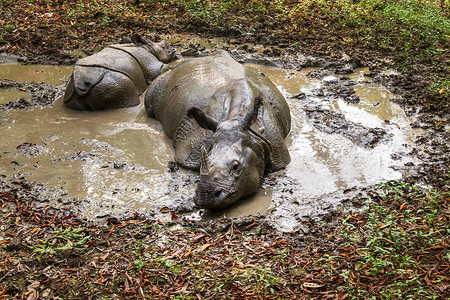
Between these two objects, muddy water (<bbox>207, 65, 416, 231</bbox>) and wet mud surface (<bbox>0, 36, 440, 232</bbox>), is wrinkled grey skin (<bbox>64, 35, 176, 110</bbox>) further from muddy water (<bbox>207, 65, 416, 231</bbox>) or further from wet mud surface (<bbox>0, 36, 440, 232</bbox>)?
muddy water (<bbox>207, 65, 416, 231</bbox>)

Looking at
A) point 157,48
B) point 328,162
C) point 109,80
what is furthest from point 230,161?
point 157,48

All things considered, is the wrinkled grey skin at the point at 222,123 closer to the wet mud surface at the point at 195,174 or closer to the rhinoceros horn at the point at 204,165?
the rhinoceros horn at the point at 204,165

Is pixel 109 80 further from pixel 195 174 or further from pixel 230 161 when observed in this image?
pixel 230 161

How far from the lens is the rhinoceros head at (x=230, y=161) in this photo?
5.56 m

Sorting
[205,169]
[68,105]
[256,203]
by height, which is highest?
[205,169]

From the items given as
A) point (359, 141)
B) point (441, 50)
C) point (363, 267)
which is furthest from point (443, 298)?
point (441, 50)

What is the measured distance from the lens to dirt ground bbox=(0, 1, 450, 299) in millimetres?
4160

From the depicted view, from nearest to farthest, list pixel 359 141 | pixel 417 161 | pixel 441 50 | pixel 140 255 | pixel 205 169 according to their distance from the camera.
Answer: pixel 140 255 → pixel 205 169 → pixel 417 161 → pixel 359 141 → pixel 441 50

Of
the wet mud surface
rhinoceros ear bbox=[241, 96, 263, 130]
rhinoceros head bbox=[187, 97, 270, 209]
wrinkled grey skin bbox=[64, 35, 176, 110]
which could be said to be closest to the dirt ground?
the wet mud surface

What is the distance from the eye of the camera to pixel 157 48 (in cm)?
1027

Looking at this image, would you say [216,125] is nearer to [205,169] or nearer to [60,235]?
[205,169]

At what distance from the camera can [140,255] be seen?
15.5 feet

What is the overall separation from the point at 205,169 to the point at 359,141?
9.67 ft

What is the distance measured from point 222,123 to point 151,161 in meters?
1.42
